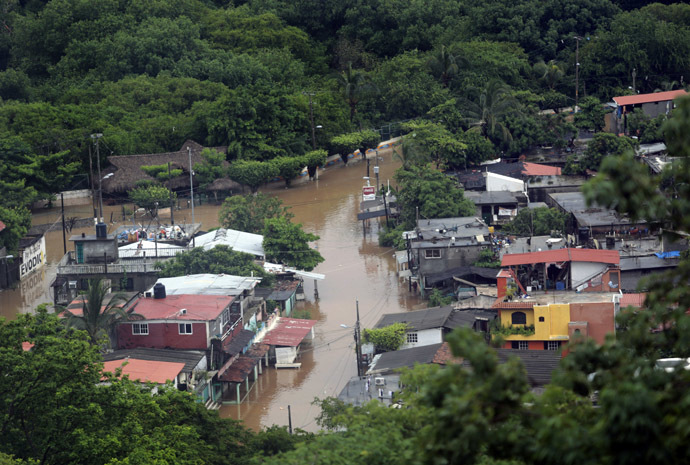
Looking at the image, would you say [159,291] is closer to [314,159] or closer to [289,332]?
[289,332]

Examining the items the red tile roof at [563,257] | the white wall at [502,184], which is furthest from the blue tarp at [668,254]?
the white wall at [502,184]

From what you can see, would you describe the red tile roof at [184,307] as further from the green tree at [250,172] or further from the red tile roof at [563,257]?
the green tree at [250,172]

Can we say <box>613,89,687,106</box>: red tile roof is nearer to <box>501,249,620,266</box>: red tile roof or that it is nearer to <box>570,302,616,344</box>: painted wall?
<box>501,249,620,266</box>: red tile roof

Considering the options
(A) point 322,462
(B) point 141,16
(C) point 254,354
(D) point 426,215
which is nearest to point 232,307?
(C) point 254,354

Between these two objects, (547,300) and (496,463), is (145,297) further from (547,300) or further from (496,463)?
(496,463)

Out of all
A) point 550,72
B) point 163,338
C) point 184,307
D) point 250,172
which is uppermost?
point 550,72

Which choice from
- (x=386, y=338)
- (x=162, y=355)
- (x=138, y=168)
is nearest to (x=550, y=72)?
(x=138, y=168)
